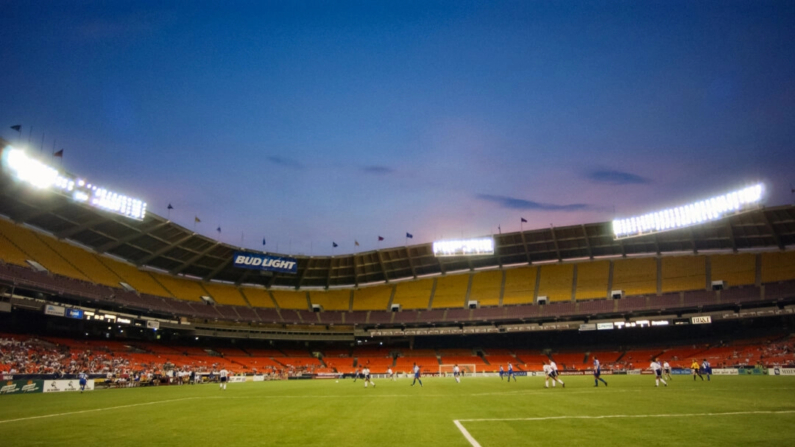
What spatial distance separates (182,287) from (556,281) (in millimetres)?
54061

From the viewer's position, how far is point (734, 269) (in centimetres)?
5625

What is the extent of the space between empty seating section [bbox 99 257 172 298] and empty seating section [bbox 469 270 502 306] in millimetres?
43788

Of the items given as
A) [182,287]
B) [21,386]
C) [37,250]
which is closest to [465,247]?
[182,287]

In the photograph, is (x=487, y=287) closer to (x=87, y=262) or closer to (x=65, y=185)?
(x=87, y=262)

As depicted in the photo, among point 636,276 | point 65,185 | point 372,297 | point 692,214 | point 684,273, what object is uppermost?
point 692,214

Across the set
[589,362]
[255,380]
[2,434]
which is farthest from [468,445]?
[589,362]

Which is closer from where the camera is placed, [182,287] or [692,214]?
[692,214]

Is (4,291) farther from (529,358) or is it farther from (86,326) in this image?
(529,358)

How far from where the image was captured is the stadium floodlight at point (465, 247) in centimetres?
6325

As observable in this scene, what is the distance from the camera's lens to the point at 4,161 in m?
38.1

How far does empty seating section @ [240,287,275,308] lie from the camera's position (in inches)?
2773

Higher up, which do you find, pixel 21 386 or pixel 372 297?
pixel 372 297

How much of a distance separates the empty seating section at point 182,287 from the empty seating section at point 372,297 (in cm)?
2358

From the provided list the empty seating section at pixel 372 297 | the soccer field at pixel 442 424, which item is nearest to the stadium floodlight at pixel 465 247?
the empty seating section at pixel 372 297
